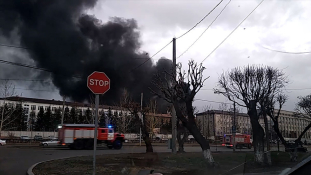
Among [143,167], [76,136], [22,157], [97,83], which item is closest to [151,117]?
[76,136]

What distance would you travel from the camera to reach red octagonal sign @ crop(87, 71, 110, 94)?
7.34 meters

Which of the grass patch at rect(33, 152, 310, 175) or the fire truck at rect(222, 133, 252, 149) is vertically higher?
the grass patch at rect(33, 152, 310, 175)

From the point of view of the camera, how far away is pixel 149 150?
24281 millimetres

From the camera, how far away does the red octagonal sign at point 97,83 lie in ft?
24.1

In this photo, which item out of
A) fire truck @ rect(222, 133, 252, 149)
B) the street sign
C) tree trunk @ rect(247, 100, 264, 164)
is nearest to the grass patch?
tree trunk @ rect(247, 100, 264, 164)

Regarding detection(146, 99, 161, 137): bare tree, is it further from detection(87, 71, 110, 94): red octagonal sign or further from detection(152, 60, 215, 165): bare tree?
detection(87, 71, 110, 94): red octagonal sign

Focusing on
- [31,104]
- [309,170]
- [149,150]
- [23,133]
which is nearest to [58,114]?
[23,133]

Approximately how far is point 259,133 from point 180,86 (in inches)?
256

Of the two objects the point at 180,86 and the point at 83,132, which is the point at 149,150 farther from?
the point at 83,132

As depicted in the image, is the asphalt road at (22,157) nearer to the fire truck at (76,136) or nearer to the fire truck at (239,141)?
the fire truck at (76,136)

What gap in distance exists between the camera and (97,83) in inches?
294

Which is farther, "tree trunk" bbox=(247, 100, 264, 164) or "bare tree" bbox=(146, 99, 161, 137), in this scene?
"bare tree" bbox=(146, 99, 161, 137)

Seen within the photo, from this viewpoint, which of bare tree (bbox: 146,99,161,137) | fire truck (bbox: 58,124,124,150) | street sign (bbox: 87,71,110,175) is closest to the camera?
street sign (bbox: 87,71,110,175)

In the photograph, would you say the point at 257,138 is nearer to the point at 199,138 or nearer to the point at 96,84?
the point at 199,138
